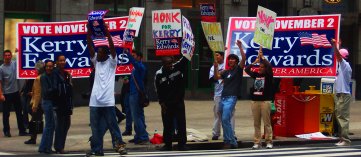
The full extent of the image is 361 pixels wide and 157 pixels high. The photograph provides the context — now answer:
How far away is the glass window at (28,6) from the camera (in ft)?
69.8

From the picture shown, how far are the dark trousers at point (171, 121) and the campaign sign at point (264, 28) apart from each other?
2007 mm

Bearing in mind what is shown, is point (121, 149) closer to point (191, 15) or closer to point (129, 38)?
point (129, 38)

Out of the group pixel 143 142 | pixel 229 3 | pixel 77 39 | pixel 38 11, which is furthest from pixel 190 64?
pixel 143 142

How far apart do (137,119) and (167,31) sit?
69.3 inches

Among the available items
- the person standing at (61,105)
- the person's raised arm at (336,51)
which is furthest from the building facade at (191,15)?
the person's raised arm at (336,51)

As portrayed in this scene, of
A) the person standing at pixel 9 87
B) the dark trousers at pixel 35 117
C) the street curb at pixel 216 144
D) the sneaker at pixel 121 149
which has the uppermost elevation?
the person standing at pixel 9 87

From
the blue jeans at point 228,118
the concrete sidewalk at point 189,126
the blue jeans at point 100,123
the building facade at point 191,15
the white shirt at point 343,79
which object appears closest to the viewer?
the blue jeans at point 100,123

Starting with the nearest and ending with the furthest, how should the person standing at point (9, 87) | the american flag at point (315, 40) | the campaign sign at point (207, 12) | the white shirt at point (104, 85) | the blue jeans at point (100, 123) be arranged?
the white shirt at point (104, 85) < the blue jeans at point (100, 123) < the campaign sign at point (207, 12) < the american flag at point (315, 40) < the person standing at point (9, 87)

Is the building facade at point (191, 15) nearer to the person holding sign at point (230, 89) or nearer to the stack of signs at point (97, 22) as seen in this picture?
the person holding sign at point (230, 89)

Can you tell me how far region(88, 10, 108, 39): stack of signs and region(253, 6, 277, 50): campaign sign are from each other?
331 cm

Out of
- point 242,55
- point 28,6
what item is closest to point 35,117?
point 242,55

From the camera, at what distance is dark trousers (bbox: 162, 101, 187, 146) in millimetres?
13312

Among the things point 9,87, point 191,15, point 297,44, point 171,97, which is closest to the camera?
point 171,97

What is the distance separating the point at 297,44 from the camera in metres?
15.0
